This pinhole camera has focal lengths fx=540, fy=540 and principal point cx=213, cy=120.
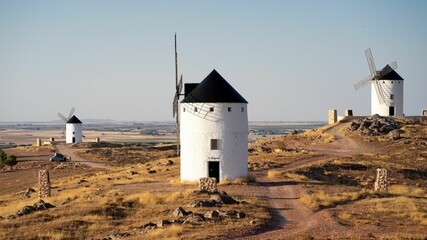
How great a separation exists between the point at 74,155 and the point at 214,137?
4518 cm

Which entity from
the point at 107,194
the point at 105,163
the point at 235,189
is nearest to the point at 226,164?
the point at 235,189

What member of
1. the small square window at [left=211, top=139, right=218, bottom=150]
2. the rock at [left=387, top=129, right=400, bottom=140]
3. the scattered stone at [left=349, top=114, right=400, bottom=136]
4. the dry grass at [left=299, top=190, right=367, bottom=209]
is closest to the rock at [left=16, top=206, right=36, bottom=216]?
the small square window at [left=211, top=139, right=218, bottom=150]

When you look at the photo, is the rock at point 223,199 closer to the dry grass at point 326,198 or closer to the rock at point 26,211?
the dry grass at point 326,198

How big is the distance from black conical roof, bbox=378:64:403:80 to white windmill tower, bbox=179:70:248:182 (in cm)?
3428

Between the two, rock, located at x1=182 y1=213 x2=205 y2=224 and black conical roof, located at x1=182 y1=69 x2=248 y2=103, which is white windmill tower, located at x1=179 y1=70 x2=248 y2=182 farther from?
rock, located at x1=182 y1=213 x2=205 y2=224

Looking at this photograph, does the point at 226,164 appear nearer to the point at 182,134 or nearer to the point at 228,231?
the point at 182,134

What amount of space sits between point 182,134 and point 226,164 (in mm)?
3545

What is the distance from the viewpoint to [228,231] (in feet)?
69.4

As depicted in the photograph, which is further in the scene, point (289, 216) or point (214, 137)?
point (214, 137)

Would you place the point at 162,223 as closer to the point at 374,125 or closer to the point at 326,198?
the point at 326,198

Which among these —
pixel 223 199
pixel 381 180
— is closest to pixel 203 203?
pixel 223 199

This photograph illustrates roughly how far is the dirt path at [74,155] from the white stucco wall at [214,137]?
2870 cm

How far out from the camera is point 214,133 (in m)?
34.2

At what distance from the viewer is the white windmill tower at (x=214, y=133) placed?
3422 centimetres
